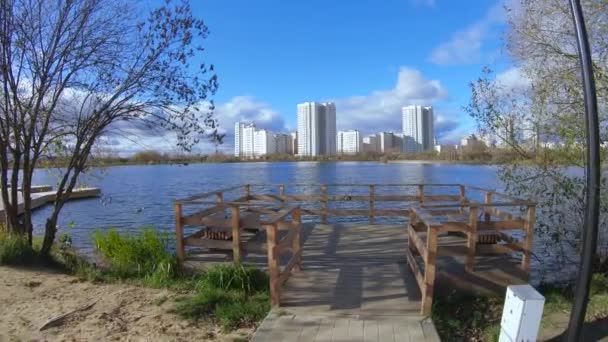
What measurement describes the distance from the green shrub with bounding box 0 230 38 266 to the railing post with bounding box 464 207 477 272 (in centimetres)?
696

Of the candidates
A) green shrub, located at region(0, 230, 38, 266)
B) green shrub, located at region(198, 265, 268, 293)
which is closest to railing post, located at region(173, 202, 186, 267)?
green shrub, located at region(198, 265, 268, 293)

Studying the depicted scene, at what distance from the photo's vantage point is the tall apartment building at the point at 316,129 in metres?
129

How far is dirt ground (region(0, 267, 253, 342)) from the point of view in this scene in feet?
15.6

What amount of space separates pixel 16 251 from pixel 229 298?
4239 millimetres

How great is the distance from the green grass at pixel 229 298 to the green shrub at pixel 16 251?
331cm

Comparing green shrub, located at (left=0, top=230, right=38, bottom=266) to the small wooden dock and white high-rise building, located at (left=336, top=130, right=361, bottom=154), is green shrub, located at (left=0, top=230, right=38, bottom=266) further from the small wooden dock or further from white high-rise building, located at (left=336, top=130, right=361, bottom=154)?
white high-rise building, located at (left=336, top=130, right=361, bottom=154)

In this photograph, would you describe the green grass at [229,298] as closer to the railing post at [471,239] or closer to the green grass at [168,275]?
the green grass at [168,275]

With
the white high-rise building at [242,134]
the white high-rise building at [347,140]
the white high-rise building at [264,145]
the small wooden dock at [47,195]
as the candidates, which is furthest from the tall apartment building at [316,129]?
the small wooden dock at [47,195]

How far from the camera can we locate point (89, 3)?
25.8 feet

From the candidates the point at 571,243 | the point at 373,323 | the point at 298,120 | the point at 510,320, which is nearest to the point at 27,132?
the point at 373,323

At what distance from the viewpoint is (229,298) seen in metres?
5.81

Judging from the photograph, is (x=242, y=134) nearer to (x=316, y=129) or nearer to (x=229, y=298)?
(x=229, y=298)

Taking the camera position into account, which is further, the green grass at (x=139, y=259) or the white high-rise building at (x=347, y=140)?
the white high-rise building at (x=347, y=140)

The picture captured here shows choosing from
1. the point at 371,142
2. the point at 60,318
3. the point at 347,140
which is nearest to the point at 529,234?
the point at 60,318
